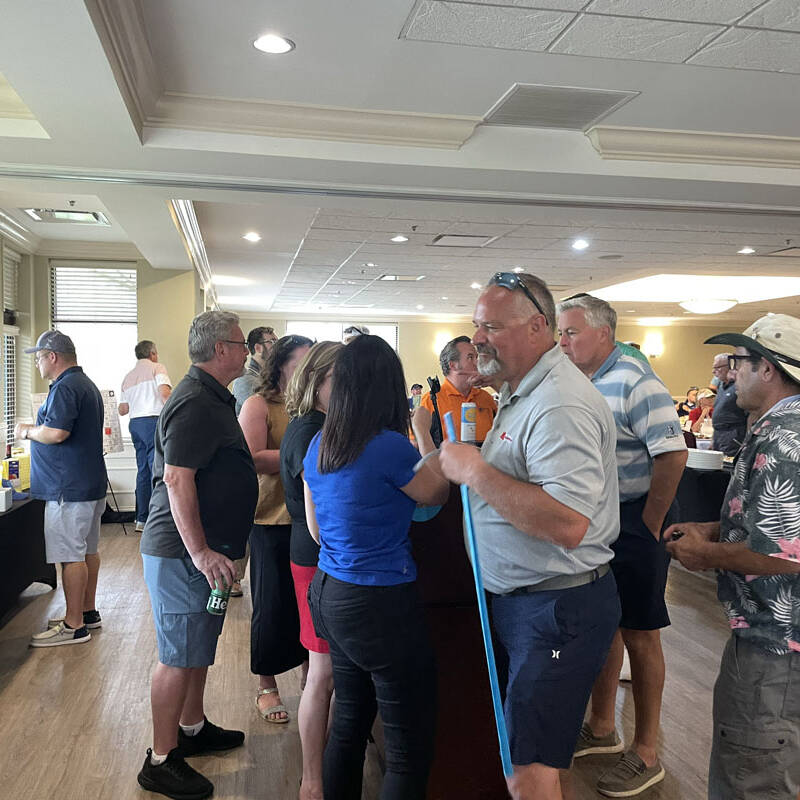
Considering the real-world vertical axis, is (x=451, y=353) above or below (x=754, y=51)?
below

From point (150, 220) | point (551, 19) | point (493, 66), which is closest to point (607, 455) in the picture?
point (551, 19)

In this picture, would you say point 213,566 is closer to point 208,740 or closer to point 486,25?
point 208,740

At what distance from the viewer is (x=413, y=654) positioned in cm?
189

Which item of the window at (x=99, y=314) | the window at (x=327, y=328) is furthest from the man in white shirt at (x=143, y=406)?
the window at (x=327, y=328)

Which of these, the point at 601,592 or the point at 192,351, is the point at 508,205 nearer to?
the point at 192,351

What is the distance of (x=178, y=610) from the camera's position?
98.0 inches

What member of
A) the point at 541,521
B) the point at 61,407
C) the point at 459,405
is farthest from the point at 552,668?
the point at 61,407

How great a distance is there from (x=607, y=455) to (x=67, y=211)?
237 inches

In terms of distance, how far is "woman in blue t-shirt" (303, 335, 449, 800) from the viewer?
185 cm

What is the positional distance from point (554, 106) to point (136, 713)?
3744 millimetres

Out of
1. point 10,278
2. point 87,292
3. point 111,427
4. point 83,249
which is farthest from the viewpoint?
point 87,292

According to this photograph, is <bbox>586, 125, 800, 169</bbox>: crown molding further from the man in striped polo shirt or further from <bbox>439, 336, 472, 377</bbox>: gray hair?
the man in striped polo shirt

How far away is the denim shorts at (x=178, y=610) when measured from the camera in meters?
2.48

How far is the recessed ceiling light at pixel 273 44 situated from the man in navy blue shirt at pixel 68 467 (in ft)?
6.04
